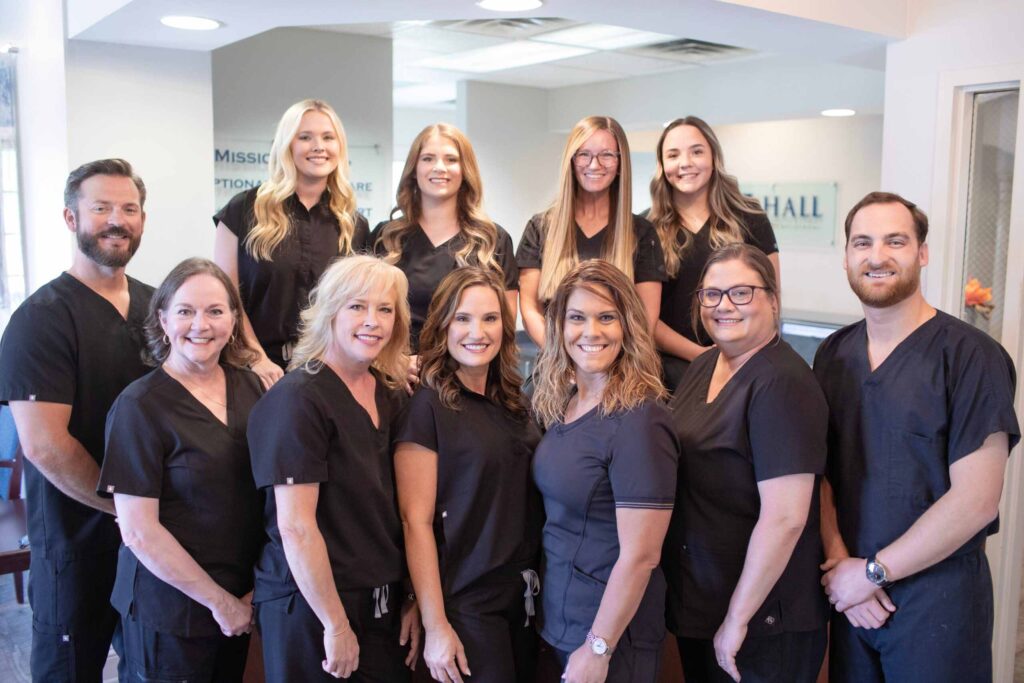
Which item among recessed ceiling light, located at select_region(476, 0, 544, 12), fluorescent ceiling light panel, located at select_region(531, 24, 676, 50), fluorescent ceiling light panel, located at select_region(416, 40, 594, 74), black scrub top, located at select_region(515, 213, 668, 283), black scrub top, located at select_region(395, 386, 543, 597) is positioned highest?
fluorescent ceiling light panel, located at select_region(416, 40, 594, 74)

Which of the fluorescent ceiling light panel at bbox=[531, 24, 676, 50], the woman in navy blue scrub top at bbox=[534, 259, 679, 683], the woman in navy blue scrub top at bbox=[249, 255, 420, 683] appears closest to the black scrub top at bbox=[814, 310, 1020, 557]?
the woman in navy blue scrub top at bbox=[534, 259, 679, 683]

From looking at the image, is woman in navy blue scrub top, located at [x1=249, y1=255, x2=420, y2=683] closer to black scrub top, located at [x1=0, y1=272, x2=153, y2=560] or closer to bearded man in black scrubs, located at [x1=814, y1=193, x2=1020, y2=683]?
black scrub top, located at [x1=0, y1=272, x2=153, y2=560]

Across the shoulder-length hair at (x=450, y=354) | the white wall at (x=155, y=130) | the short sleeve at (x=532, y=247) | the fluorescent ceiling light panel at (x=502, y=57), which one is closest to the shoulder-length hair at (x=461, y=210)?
the short sleeve at (x=532, y=247)

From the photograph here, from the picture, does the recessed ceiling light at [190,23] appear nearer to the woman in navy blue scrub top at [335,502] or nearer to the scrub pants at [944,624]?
the woman in navy blue scrub top at [335,502]

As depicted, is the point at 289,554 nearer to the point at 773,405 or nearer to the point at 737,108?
the point at 773,405

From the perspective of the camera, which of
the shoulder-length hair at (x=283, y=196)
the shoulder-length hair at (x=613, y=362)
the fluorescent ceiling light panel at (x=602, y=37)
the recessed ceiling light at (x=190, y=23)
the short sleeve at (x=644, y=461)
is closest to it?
the short sleeve at (x=644, y=461)

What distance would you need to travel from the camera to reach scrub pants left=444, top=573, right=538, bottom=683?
2.14m

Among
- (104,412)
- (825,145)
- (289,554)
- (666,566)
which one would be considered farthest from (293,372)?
(825,145)

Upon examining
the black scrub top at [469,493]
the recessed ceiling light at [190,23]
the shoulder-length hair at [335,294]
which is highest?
the recessed ceiling light at [190,23]

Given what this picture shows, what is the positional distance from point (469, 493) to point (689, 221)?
1.31m

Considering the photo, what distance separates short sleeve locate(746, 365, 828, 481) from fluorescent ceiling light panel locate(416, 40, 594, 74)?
4652 millimetres

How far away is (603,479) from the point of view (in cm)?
200

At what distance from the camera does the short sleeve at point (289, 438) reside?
1.99 meters

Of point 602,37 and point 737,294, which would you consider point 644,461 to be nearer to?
point 737,294
